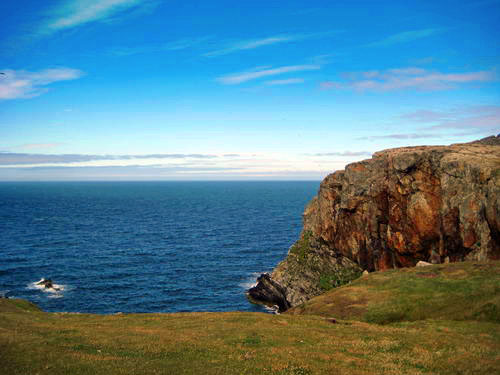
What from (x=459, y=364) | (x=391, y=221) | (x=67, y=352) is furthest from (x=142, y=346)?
(x=391, y=221)

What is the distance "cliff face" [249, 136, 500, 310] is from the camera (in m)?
59.4

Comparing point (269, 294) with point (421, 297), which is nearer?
point (421, 297)

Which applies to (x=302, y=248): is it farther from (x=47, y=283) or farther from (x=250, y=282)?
(x=47, y=283)

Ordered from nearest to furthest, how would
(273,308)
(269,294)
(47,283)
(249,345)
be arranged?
(249,345) → (273,308) → (269,294) → (47,283)

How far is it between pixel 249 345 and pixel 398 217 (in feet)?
178

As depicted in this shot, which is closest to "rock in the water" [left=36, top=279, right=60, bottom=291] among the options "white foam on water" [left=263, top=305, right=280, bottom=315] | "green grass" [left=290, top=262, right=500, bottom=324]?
"white foam on water" [left=263, top=305, right=280, bottom=315]

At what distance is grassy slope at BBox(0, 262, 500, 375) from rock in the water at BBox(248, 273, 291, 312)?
122 feet

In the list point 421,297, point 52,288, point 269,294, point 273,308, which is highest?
point 421,297

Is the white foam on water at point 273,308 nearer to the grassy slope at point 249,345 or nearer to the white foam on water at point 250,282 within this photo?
the white foam on water at point 250,282

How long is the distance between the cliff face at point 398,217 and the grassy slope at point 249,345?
23.5 meters

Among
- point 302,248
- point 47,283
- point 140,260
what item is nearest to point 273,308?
point 302,248

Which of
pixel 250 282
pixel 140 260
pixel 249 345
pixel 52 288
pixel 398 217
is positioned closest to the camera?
pixel 249 345

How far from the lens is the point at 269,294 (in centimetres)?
7769

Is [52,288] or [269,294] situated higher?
[52,288]
